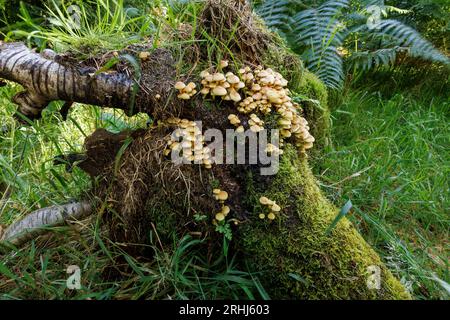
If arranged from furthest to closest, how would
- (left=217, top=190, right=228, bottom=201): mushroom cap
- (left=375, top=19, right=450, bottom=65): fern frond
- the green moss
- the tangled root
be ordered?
1. (left=375, top=19, right=450, bottom=65): fern frond
2. the tangled root
3. (left=217, top=190, right=228, bottom=201): mushroom cap
4. the green moss

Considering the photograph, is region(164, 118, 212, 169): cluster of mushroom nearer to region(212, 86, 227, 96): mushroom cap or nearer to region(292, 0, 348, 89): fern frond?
region(212, 86, 227, 96): mushroom cap

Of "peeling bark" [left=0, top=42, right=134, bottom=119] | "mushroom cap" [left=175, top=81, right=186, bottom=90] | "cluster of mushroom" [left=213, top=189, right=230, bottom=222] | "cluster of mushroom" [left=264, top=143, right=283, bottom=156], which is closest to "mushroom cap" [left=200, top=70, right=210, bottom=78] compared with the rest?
"mushroom cap" [left=175, top=81, right=186, bottom=90]

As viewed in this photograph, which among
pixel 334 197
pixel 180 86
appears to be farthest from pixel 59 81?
pixel 334 197

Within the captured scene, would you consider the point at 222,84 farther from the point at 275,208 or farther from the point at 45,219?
the point at 45,219

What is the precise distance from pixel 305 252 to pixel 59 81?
1449 millimetres

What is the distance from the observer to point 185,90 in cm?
180

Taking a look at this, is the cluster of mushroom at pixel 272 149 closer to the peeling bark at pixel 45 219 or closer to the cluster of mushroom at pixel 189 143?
the cluster of mushroom at pixel 189 143

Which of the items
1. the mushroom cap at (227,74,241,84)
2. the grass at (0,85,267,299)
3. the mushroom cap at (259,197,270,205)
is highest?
the mushroom cap at (227,74,241,84)

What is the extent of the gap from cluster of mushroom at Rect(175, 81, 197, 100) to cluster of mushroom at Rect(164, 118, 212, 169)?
0.40ft

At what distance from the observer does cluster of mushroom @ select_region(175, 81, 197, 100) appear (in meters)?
1.78
